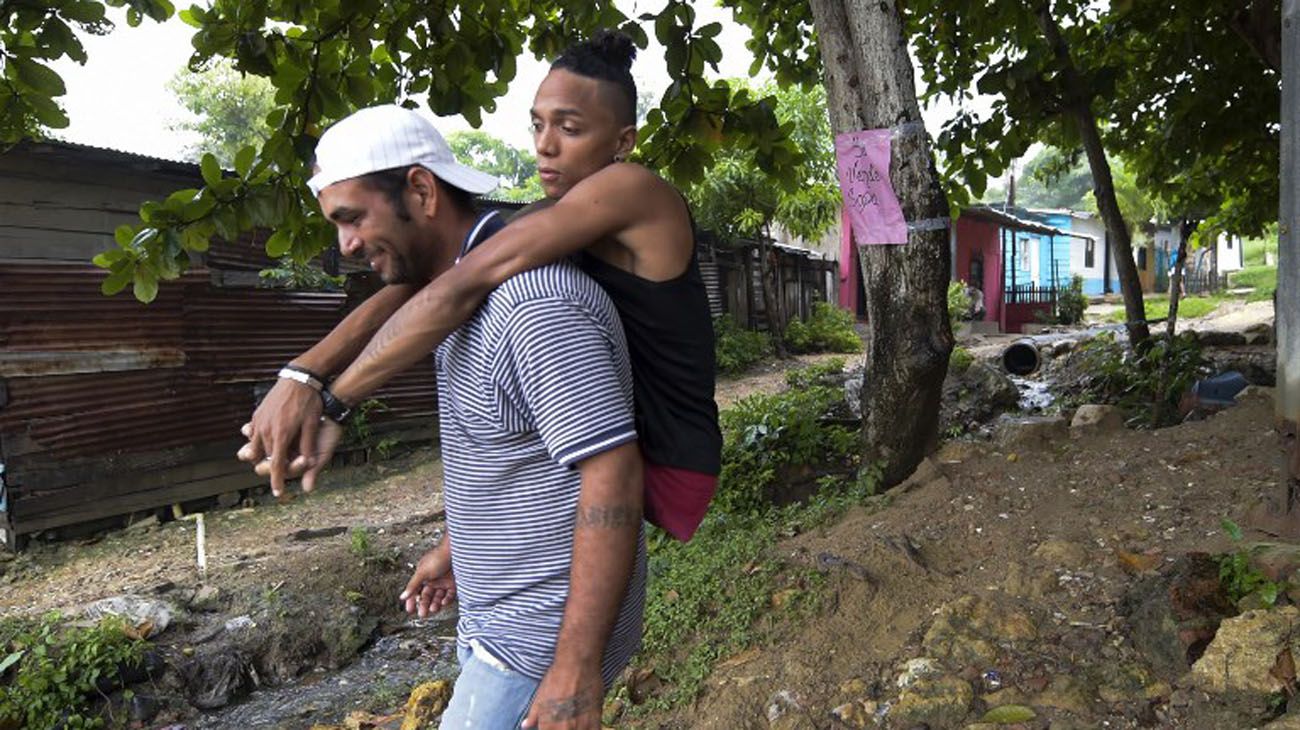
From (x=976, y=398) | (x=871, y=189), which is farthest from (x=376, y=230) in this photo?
(x=976, y=398)

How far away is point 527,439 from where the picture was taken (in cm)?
145

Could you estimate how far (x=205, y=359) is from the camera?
8188 mm

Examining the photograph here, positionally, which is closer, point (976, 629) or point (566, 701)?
point (566, 701)

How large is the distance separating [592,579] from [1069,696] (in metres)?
1.80

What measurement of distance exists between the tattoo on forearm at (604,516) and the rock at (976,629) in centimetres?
183

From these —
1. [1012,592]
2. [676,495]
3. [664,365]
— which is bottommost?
[1012,592]

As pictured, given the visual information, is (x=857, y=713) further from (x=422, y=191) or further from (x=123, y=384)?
(x=123, y=384)

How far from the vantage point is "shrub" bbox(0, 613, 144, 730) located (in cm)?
427

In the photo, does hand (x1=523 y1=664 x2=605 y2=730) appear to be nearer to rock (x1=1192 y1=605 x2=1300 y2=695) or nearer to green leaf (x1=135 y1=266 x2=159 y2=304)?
rock (x1=1192 y1=605 x2=1300 y2=695)

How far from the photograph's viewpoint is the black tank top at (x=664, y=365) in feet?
5.12

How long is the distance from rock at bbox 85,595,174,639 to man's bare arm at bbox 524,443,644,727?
4.44m

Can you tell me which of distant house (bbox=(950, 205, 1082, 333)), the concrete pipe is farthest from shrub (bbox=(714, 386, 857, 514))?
distant house (bbox=(950, 205, 1082, 333))

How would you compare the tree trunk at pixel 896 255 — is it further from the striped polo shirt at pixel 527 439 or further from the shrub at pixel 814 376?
the shrub at pixel 814 376

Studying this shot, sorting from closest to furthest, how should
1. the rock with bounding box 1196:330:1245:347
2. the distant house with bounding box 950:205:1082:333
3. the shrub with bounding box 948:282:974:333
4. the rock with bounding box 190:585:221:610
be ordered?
1. the rock with bounding box 190:585:221:610
2. the rock with bounding box 1196:330:1245:347
3. the shrub with bounding box 948:282:974:333
4. the distant house with bounding box 950:205:1082:333
